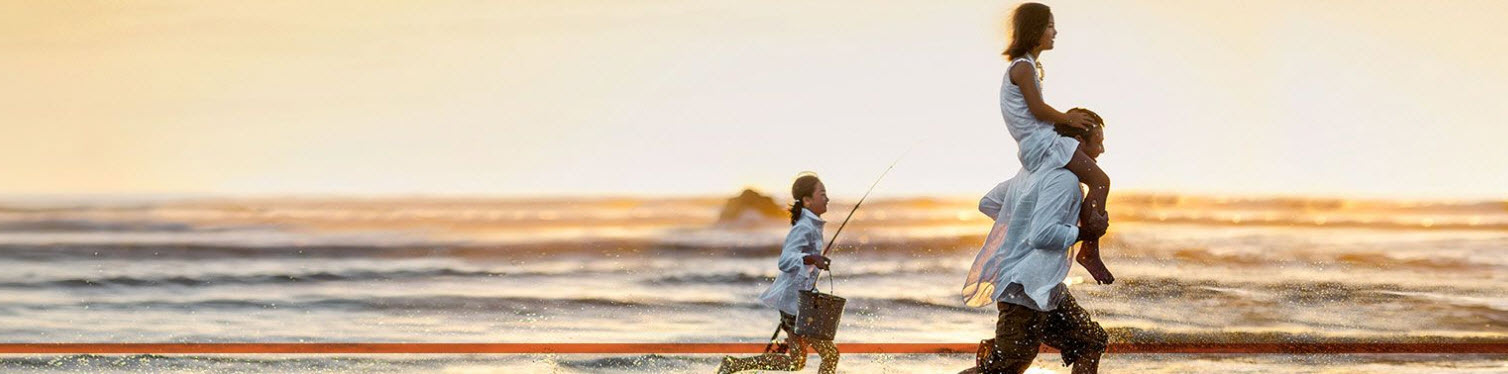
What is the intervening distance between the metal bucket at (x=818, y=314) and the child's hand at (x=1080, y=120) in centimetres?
122

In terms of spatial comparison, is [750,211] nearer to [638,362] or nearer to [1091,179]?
[638,362]

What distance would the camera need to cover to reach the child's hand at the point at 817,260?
225 inches

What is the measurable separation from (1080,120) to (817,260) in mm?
1223

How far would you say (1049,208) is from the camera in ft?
15.5

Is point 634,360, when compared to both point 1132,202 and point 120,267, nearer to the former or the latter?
point 120,267

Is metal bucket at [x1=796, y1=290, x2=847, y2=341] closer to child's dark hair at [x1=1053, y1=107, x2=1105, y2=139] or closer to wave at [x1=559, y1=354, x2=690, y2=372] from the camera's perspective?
wave at [x1=559, y1=354, x2=690, y2=372]

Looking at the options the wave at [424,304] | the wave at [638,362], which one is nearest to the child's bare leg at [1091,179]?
the wave at [638,362]

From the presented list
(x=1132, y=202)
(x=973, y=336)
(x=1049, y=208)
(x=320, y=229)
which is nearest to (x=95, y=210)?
(x=320, y=229)

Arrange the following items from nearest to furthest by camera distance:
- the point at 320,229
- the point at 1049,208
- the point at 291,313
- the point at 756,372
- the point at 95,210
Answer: the point at 1049,208 < the point at 756,372 < the point at 291,313 < the point at 320,229 < the point at 95,210

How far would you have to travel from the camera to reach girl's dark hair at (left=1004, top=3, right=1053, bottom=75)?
4.80m

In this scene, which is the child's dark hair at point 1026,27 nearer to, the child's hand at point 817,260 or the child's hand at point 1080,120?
the child's hand at point 1080,120

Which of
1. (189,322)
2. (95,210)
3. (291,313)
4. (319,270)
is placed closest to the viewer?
(189,322)

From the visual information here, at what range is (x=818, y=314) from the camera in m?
5.79

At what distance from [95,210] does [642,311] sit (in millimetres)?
9272
